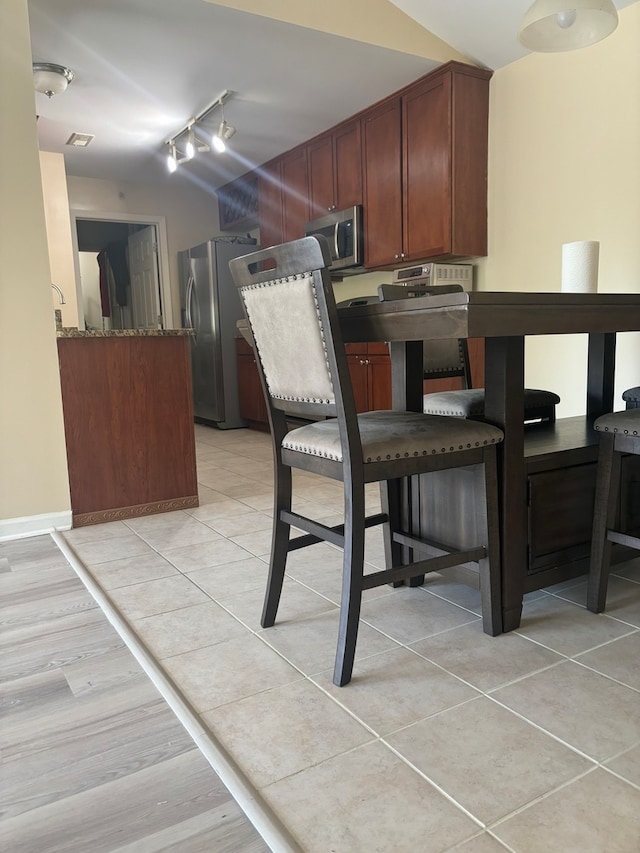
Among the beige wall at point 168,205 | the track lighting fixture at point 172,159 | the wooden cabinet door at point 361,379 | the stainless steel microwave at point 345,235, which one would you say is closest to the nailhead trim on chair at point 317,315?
the wooden cabinet door at point 361,379

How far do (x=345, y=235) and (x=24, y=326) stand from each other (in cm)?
246

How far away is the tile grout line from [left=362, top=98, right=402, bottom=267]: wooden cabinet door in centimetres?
302

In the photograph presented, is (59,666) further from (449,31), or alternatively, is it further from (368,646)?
(449,31)

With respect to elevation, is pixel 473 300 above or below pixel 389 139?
below

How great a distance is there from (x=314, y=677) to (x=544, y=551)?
76 centimetres

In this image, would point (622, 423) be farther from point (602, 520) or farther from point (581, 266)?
point (581, 266)

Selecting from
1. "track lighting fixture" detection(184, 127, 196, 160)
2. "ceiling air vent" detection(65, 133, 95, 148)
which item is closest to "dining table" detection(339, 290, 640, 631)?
"track lighting fixture" detection(184, 127, 196, 160)

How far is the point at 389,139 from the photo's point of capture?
13.2 feet

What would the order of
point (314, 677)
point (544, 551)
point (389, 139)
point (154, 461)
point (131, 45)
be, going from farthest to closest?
point (389, 139) < point (131, 45) < point (154, 461) < point (544, 551) < point (314, 677)

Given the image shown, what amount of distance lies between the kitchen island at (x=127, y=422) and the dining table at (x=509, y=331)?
1451mm

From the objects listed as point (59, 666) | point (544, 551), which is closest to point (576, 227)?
point (544, 551)

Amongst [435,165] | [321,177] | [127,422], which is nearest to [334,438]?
[127,422]

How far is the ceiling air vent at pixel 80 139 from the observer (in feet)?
15.2

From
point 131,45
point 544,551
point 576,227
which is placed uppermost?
point 131,45
